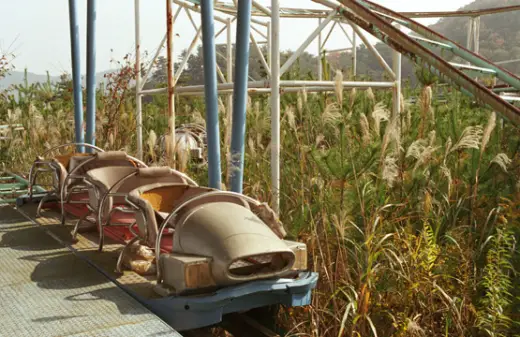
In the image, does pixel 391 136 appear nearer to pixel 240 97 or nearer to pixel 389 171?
pixel 389 171

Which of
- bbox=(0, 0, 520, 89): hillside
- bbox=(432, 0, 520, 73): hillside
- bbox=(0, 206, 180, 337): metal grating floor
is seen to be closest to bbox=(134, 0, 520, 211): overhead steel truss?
bbox=(0, 206, 180, 337): metal grating floor

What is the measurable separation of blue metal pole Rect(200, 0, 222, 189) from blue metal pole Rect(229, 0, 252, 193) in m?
0.14

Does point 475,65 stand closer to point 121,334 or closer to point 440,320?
point 440,320

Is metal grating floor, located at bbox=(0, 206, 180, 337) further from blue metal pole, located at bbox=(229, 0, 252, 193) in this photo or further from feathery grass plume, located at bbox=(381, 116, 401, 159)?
feathery grass plume, located at bbox=(381, 116, 401, 159)

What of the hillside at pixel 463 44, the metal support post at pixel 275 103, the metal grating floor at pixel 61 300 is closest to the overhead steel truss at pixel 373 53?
the metal support post at pixel 275 103

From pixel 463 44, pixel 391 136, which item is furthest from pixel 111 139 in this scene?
pixel 463 44

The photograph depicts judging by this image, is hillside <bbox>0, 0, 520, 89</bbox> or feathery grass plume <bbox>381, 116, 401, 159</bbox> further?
hillside <bbox>0, 0, 520, 89</bbox>

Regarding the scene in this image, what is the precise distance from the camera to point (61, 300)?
416 centimetres

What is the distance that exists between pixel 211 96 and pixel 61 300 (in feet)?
6.61

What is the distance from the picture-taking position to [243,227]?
4.14 meters

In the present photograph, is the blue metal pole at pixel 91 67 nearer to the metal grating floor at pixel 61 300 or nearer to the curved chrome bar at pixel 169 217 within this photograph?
the metal grating floor at pixel 61 300

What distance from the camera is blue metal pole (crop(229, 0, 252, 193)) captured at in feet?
17.2

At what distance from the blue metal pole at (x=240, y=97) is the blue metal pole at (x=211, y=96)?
137mm

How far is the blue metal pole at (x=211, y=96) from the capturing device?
Answer: 17.4 ft
